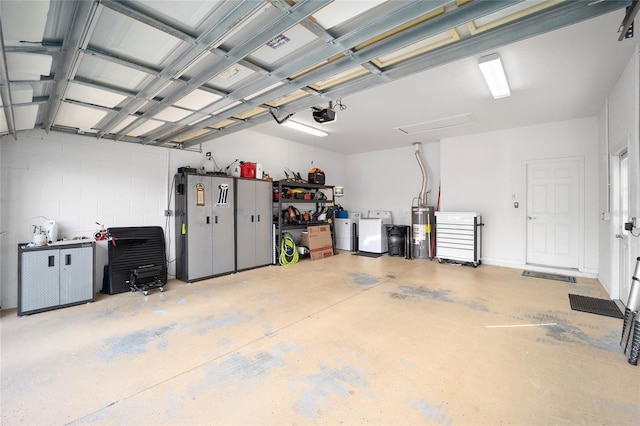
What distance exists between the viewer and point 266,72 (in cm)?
237

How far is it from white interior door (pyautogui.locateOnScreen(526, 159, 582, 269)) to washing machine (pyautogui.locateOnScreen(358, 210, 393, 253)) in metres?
3.14

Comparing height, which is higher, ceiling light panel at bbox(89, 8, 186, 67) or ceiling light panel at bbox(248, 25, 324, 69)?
ceiling light panel at bbox(248, 25, 324, 69)

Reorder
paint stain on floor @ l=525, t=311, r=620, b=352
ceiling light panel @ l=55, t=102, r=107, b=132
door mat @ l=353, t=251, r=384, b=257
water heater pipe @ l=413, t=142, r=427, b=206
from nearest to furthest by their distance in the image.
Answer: paint stain on floor @ l=525, t=311, r=620, b=352 < ceiling light panel @ l=55, t=102, r=107, b=132 < water heater pipe @ l=413, t=142, r=427, b=206 < door mat @ l=353, t=251, r=384, b=257

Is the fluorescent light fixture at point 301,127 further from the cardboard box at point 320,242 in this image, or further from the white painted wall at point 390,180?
the white painted wall at point 390,180

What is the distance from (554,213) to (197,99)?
645 cm

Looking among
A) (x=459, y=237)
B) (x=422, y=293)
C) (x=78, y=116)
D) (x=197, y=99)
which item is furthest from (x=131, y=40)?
(x=459, y=237)

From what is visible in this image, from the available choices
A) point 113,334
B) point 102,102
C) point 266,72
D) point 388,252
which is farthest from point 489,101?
point 113,334

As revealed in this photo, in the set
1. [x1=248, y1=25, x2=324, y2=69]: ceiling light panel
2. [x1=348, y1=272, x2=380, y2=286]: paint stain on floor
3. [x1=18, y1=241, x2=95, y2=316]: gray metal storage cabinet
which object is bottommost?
[x1=348, y1=272, x2=380, y2=286]: paint stain on floor

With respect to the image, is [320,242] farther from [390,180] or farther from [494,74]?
[494,74]

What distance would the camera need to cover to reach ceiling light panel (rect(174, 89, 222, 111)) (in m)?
2.80

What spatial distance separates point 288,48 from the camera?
2119 millimetres

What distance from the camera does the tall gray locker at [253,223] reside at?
216 inches

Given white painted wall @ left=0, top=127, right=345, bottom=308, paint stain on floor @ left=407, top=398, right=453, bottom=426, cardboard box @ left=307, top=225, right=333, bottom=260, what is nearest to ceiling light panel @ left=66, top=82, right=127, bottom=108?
white painted wall @ left=0, top=127, right=345, bottom=308

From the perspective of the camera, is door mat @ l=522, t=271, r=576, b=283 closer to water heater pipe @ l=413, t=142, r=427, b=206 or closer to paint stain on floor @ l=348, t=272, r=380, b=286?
water heater pipe @ l=413, t=142, r=427, b=206
